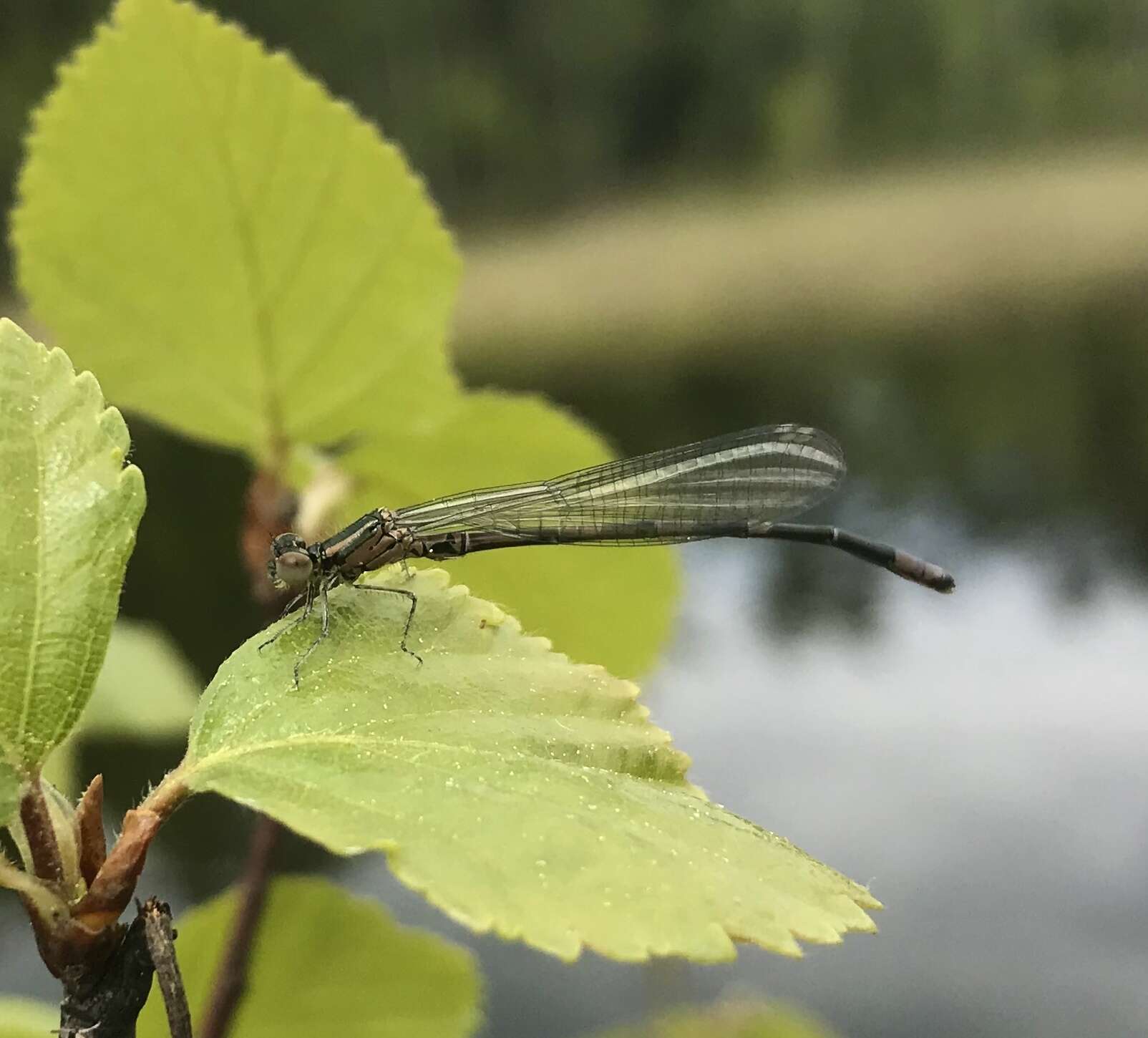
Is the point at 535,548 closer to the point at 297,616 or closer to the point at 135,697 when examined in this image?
the point at 297,616

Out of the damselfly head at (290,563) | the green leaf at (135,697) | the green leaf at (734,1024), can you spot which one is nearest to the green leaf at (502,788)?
the damselfly head at (290,563)

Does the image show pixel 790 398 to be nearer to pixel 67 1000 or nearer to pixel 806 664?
pixel 806 664

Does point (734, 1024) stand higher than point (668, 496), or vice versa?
point (668, 496)

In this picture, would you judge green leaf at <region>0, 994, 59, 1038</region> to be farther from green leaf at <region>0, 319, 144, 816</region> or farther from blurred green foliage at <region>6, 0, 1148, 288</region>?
blurred green foliage at <region>6, 0, 1148, 288</region>

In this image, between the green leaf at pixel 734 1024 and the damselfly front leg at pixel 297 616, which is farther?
the green leaf at pixel 734 1024

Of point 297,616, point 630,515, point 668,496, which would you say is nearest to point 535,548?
point 630,515

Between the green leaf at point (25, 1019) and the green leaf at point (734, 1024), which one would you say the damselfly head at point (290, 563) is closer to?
the green leaf at point (25, 1019)

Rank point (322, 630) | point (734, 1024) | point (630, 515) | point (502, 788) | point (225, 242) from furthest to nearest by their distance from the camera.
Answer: point (734, 1024) → point (630, 515) → point (225, 242) → point (322, 630) → point (502, 788)
